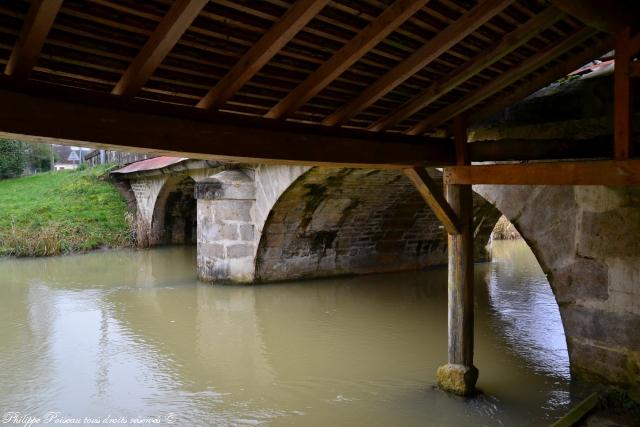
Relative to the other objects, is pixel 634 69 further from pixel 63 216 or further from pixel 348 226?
pixel 63 216

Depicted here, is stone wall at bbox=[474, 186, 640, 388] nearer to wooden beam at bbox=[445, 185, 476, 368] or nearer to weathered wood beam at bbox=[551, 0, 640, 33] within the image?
wooden beam at bbox=[445, 185, 476, 368]

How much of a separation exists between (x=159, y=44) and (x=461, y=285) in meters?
2.72

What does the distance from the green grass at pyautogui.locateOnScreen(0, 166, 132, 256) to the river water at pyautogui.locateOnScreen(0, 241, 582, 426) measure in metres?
3.57

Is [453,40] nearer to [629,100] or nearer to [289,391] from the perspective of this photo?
[629,100]

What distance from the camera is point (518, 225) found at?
14.0 ft

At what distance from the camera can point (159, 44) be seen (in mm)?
2170

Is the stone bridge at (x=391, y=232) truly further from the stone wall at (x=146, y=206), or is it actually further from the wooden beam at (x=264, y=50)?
the wooden beam at (x=264, y=50)

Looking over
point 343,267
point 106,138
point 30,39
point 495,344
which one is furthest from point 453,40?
point 343,267

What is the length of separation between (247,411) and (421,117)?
2558 mm

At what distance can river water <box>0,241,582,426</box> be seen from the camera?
3.88m

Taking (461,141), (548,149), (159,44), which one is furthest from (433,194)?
(159,44)

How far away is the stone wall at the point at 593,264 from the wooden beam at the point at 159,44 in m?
3.09

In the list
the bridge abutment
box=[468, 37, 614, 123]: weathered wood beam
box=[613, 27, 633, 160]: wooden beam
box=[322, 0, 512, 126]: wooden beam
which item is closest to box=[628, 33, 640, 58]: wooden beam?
box=[613, 27, 633, 160]: wooden beam

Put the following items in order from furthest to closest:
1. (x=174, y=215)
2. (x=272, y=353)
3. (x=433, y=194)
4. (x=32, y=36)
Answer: (x=174, y=215), (x=272, y=353), (x=433, y=194), (x=32, y=36)
